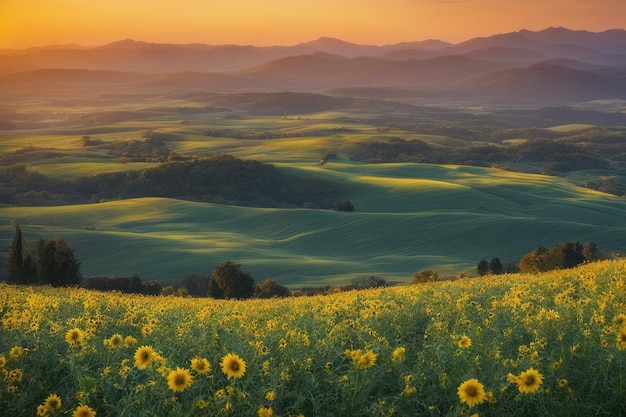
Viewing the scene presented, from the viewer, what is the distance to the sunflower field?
20.6 feet

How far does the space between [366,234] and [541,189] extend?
38.1 meters

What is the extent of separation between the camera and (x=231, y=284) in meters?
36.5

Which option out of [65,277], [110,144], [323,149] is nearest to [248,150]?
[323,149]

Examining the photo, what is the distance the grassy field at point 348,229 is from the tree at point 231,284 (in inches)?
380

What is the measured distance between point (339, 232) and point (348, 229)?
1.26 metres

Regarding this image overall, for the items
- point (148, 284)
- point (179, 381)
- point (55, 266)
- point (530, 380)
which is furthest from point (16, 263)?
point (530, 380)

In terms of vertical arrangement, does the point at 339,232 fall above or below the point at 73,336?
below

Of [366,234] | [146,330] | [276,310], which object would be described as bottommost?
[366,234]

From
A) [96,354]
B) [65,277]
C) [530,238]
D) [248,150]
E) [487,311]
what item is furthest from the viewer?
[248,150]

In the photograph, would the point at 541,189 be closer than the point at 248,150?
Yes

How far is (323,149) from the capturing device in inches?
6171

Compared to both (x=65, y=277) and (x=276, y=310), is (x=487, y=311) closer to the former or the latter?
(x=276, y=310)

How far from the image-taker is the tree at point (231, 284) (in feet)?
120

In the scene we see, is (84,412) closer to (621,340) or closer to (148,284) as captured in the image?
(621,340)
